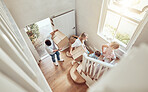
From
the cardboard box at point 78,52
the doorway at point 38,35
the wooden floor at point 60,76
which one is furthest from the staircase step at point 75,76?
the doorway at point 38,35

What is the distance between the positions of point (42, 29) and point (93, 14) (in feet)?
11.0

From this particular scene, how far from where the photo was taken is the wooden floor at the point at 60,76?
280cm

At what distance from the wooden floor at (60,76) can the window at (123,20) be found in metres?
1.62

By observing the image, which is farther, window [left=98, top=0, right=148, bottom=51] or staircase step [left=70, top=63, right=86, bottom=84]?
staircase step [left=70, top=63, right=86, bottom=84]

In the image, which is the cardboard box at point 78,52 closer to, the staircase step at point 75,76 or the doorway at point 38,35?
the staircase step at point 75,76

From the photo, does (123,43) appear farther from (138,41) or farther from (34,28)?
(34,28)

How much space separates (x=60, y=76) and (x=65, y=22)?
1.85 m

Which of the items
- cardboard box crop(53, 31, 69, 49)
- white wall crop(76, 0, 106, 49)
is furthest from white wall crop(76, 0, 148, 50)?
cardboard box crop(53, 31, 69, 49)

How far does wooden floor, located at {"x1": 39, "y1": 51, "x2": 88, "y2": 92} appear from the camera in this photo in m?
2.80

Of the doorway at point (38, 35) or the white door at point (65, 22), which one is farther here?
the doorway at point (38, 35)

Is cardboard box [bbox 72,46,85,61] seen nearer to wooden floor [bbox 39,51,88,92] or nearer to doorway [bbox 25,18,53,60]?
wooden floor [bbox 39,51,88,92]

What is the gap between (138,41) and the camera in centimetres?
198

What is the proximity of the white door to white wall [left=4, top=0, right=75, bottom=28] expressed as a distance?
6.1 inches

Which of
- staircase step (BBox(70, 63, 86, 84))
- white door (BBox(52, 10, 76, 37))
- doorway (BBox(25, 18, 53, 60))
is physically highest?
white door (BBox(52, 10, 76, 37))
